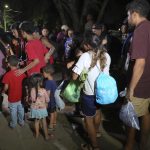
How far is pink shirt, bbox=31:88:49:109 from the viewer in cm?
486

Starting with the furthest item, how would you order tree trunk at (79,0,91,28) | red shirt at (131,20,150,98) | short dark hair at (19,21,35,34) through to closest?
tree trunk at (79,0,91,28), short dark hair at (19,21,35,34), red shirt at (131,20,150,98)

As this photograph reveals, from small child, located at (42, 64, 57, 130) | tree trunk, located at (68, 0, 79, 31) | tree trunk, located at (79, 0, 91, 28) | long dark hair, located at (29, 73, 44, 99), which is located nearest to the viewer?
long dark hair, located at (29, 73, 44, 99)

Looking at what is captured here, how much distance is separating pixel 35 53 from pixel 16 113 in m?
1.26

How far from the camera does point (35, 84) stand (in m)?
4.84

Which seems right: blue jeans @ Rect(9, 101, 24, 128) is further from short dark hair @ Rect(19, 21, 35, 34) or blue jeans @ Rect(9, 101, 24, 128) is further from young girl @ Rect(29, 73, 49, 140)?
short dark hair @ Rect(19, 21, 35, 34)

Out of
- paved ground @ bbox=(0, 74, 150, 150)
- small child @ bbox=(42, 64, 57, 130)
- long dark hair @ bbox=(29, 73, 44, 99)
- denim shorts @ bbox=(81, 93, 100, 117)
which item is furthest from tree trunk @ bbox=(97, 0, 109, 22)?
denim shorts @ bbox=(81, 93, 100, 117)

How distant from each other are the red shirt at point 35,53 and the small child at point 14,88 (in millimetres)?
288

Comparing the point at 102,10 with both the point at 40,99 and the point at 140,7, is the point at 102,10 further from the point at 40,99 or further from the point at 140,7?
the point at 140,7

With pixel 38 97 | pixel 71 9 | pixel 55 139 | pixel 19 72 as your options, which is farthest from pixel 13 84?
pixel 71 9

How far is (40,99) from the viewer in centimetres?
489

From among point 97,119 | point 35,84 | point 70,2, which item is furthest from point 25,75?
point 70,2

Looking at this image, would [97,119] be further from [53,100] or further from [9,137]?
[9,137]

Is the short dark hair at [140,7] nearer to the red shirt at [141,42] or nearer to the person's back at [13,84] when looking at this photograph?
the red shirt at [141,42]

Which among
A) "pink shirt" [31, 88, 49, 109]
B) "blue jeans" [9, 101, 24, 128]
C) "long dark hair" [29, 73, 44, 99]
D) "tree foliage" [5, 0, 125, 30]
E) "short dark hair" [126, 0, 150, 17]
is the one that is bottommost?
"blue jeans" [9, 101, 24, 128]
